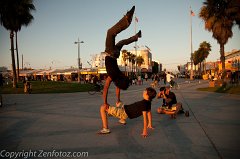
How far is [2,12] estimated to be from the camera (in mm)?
25359

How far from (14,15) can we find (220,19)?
74.6ft

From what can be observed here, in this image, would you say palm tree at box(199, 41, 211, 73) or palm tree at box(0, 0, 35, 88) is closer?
palm tree at box(0, 0, 35, 88)

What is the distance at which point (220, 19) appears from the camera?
29.2 metres

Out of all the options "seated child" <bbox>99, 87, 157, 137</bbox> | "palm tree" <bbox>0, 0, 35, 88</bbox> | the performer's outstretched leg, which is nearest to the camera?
the performer's outstretched leg

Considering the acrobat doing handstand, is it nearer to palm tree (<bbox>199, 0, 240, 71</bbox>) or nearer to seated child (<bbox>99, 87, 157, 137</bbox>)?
seated child (<bbox>99, 87, 157, 137</bbox>)

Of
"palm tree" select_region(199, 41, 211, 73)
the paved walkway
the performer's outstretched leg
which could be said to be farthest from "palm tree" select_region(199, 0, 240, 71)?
"palm tree" select_region(199, 41, 211, 73)

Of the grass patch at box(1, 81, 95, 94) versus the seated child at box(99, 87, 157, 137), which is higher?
the seated child at box(99, 87, 157, 137)

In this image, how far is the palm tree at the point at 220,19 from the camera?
27.4 meters

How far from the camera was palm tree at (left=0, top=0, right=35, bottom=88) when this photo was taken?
25.8m

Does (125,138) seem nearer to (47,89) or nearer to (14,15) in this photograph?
(47,89)

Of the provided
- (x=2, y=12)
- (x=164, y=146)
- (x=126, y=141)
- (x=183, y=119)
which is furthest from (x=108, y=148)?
(x=2, y=12)

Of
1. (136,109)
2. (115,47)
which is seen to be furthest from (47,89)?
(115,47)

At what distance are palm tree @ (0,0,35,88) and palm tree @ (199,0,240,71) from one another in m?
20.3

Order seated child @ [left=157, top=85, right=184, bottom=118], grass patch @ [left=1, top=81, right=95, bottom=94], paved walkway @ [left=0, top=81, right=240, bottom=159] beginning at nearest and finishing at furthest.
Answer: paved walkway @ [left=0, top=81, right=240, bottom=159] → seated child @ [left=157, top=85, right=184, bottom=118] → grass patch @ [left=1, top=81, right=95, bottom=94]
